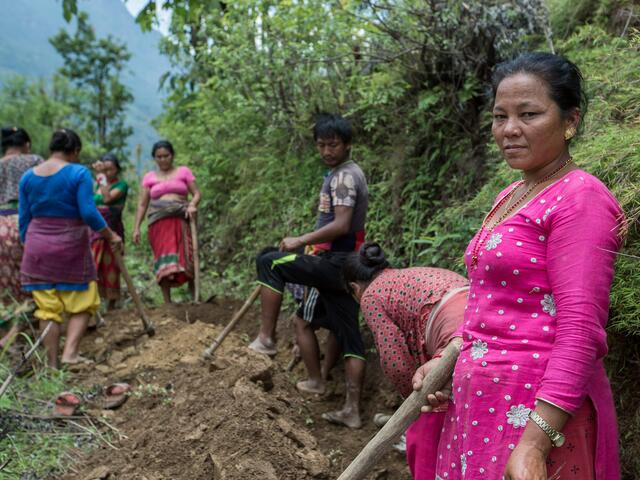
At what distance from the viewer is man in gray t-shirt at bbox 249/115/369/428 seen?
3.76 metres

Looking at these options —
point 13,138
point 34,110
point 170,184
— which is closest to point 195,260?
point 170,184

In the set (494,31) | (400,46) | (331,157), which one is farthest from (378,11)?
(331,157)

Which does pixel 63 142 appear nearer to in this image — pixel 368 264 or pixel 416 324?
pixel 368 264

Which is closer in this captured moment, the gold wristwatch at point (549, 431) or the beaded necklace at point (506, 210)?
the gold wristwatch at point (549, 431)

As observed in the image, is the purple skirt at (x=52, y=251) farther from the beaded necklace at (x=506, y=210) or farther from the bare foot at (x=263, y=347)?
the beaded necklace at (x=506, y=210)

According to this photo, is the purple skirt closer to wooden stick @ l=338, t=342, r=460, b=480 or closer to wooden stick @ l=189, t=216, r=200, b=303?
wooden stick @ l=189, t=216, r=200, b=303

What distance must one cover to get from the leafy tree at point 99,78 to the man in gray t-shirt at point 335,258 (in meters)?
20.6

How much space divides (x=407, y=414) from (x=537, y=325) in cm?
62

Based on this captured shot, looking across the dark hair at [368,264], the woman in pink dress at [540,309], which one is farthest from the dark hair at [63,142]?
the woman in pink dress at [540,309]

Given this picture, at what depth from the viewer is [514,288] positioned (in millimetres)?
1488

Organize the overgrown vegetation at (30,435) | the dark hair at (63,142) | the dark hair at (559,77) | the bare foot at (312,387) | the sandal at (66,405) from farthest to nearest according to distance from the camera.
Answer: the dark hair at (63,142) → the bare foot at (312,387) → the sandal at (66,405) → the overgrown vegetation at (30,435) → the dark hair at (559,77)

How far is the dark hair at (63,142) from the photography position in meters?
4.58

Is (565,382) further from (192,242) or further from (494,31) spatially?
(192,242)

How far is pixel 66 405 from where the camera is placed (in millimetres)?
3766
